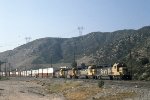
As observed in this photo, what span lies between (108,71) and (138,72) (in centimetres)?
1254

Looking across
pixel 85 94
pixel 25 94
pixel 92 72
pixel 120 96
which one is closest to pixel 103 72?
pixel 92 72

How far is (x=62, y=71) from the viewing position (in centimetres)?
12075

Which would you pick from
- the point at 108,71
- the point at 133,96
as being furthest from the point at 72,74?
the point at 133,96

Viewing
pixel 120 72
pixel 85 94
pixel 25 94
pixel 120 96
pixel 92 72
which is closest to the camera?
pixel 120 96

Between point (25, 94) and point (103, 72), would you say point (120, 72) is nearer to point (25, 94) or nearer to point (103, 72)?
point (103, 72)

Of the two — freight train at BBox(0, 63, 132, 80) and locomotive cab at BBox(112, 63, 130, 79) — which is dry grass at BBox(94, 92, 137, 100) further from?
freight train at BBox(0, 63, 132, 80)

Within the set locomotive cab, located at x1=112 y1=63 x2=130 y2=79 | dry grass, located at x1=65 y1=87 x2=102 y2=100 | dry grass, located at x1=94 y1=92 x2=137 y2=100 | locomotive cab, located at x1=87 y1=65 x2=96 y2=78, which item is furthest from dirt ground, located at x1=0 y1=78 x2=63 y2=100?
locomotive cab, located at x1=112 y1=63 x2=130 y2=79

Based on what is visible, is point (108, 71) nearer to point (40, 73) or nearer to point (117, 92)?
point (117, 92)

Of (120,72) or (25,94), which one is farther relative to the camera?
(120,72)

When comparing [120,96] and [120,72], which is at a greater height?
[120,72]

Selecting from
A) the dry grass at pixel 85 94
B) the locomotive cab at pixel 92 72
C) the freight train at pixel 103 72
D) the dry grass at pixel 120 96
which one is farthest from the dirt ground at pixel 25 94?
the dry grass at pixel 120 96

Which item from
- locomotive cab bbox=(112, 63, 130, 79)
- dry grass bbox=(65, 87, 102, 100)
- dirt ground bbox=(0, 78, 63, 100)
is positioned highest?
locomotive cab bbox=(112, 63, 130, 79)

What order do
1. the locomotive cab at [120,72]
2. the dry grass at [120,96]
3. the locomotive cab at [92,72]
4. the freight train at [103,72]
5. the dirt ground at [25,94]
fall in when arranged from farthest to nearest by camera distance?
the locomotive cab at [92,72] < the freight train at [103,72] < the locomotive cab at [120,72] < the dirt ground at [25,94] < the dry grass at [120,96]

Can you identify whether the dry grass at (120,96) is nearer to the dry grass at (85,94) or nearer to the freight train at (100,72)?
the dry grass at (85,94)
